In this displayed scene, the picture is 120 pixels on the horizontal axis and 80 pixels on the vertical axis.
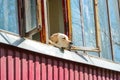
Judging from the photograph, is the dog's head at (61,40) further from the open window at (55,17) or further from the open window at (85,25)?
the open window at (55,17)

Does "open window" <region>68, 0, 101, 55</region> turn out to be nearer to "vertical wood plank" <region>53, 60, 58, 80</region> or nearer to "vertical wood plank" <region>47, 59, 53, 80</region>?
"vertical wood plank" <region>53, 60, 58, 80</region>

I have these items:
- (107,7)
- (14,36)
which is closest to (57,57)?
(14,36)

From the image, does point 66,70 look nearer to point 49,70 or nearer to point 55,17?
point 49,70

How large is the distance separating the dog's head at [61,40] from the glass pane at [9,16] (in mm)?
1056

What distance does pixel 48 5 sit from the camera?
29.7ft

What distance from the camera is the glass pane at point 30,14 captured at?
7380 mm

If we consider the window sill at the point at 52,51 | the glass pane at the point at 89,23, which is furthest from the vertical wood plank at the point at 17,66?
the glass pane at the point at 89,23

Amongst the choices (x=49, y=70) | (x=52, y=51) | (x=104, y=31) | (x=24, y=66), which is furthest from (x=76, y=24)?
(x=24, y=66)

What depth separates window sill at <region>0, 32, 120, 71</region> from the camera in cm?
686

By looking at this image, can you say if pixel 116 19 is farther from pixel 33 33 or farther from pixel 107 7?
pixel 33 33

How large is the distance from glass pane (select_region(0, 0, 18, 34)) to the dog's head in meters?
1.06

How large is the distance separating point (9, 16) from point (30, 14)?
25.1 inches

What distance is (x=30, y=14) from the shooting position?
298 inches

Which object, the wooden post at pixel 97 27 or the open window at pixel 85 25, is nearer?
the open window at pixel 85 25
